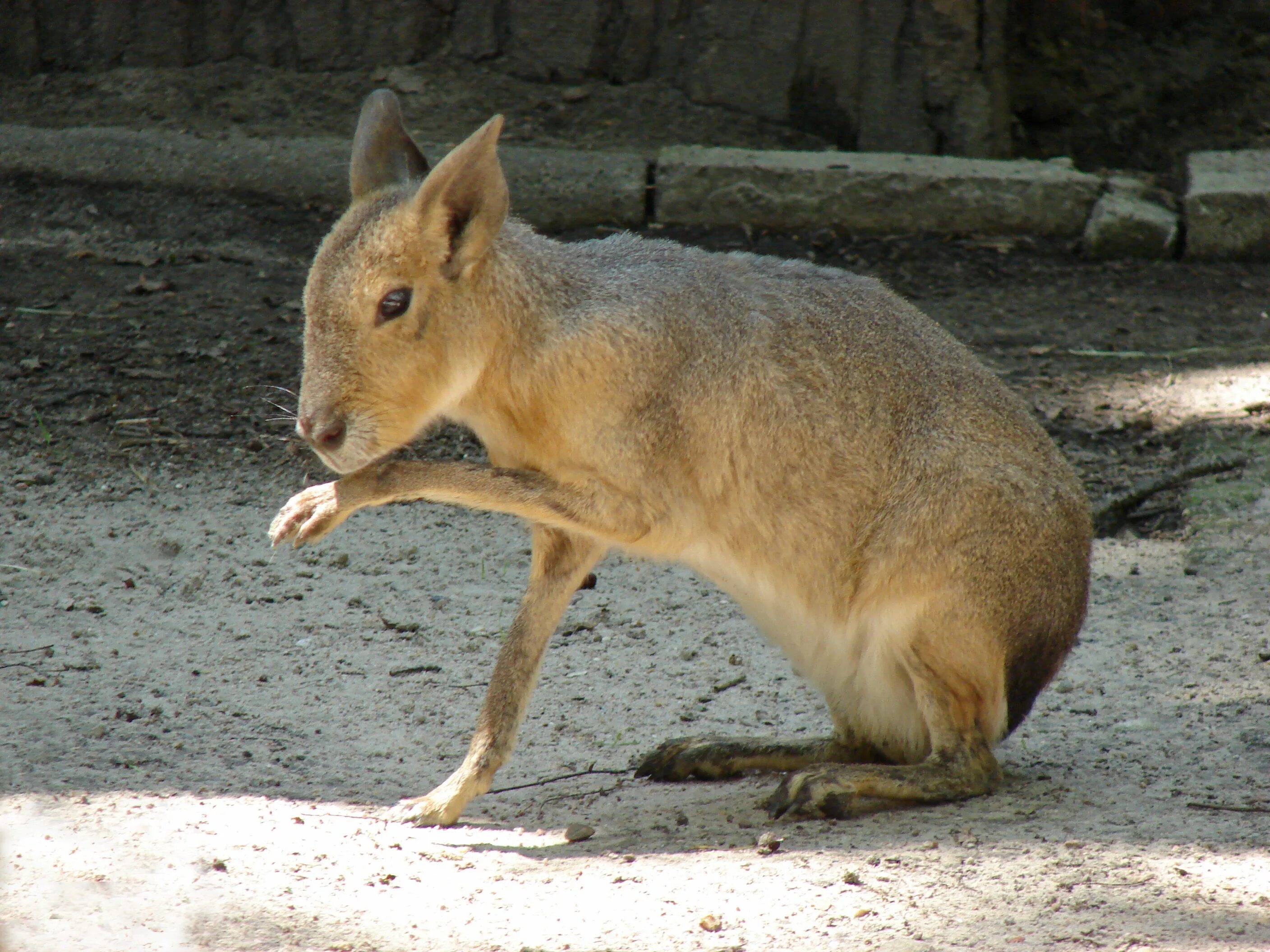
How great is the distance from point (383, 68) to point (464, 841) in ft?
15.9

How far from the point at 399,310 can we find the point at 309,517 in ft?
1.57

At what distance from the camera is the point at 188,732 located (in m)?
3.57

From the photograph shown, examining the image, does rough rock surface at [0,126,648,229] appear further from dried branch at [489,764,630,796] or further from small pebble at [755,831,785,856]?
small pebble at [755,831,785,856]

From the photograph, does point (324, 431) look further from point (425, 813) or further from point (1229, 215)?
point (1229, 215)

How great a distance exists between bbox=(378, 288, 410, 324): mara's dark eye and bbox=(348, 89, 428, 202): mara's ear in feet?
1.36

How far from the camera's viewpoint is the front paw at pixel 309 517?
2.97m

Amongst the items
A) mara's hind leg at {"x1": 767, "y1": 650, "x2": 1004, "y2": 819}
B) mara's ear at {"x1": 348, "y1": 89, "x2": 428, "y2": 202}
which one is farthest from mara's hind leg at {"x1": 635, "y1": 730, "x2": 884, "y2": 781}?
mara's ear at {"x1": 348, "y1": 89, "x2": 428, "y2": 202}

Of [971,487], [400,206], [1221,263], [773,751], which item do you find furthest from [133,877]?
[1221,263]

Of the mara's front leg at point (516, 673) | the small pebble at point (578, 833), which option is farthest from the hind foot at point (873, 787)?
the mara's front leg at point (516, 673)

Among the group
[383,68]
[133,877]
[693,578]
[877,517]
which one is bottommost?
[693,578]

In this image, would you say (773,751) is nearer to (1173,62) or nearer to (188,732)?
(188,732)

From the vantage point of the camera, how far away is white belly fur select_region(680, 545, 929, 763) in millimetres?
3295

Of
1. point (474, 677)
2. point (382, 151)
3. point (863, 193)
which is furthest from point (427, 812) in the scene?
point (863, 193)

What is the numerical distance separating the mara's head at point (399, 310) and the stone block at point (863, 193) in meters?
3.58
